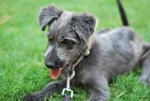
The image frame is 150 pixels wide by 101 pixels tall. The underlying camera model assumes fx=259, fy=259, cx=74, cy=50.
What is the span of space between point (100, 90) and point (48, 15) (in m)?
1.81

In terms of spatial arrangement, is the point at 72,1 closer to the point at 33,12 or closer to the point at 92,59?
the point at 33,12

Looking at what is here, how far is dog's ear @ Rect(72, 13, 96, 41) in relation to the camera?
467 cm

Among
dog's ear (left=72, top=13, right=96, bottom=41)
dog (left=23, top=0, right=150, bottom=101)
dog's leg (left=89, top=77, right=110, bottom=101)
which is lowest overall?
dog's leg (left=89, top=77, right=110, bottom=101)

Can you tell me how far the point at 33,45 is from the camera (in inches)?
292

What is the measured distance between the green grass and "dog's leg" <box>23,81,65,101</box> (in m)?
0.15

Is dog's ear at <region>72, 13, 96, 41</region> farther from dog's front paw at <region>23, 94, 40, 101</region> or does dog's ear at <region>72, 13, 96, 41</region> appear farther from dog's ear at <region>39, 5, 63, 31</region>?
dog's front paw at <region>23, 94, 40, 101</region>

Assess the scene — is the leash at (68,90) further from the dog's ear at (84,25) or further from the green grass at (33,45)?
the dog's ear at (84,25)

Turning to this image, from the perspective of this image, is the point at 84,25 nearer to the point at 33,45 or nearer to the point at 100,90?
the point at 100,90

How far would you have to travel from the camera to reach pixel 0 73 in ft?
18.1

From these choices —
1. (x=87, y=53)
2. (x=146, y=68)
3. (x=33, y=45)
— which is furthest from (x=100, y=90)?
(x=33, y=45)

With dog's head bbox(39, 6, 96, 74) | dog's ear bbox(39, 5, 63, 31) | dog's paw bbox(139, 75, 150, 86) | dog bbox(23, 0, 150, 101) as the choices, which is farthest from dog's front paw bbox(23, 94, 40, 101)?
dog's paw bbox(139, 75, 150, 86)

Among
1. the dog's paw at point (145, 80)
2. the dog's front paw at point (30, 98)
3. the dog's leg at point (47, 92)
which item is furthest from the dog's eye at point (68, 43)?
the dog's paw at point (145, 80)

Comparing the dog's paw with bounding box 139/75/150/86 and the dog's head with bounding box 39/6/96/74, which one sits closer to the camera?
the dog's head with bounding box 39/6/96/74

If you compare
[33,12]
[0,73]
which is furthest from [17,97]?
[33,12]
